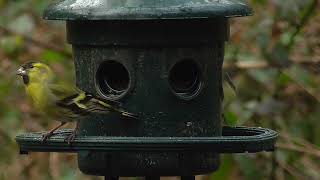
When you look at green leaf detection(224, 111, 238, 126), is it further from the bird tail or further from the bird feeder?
the bird tail

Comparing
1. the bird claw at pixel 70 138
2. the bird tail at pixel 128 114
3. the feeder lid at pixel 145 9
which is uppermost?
the feeder lid at pixel 145 9

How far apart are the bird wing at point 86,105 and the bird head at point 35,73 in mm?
220

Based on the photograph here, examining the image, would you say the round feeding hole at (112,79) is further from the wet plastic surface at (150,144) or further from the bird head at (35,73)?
the wet plastic surface at (150,144)

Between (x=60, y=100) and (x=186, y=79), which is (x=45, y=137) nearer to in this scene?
(x=60, y=100)

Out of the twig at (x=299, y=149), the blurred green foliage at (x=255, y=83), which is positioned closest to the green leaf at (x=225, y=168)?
the blurred green foliage at (x=255, y=83)

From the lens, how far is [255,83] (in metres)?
7.48

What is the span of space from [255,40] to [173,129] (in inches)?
91.1

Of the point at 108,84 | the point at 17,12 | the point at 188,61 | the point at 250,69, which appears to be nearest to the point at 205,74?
the point at 188,61

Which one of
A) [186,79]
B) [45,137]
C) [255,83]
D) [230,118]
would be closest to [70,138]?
[45,137]

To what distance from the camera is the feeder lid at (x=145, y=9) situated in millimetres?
5012

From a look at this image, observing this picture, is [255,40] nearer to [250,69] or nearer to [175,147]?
[250,69]

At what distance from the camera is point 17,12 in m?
7.58

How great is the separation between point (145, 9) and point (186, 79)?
1.68 ft

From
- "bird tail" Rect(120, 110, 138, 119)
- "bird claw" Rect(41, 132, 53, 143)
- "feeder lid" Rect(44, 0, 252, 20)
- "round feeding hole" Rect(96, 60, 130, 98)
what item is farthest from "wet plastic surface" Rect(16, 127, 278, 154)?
"feeder lid" Rect(44, 0, 252, 20)
